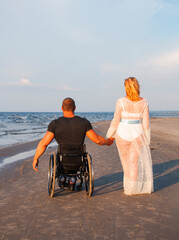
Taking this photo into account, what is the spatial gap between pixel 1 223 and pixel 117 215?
161 cm

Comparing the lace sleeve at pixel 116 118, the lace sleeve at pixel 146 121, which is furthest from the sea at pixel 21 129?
the lace sleeve at pixel 146 121

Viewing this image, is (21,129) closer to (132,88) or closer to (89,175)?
(89,175)

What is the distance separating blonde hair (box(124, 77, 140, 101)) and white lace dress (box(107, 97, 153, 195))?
0.28 ft

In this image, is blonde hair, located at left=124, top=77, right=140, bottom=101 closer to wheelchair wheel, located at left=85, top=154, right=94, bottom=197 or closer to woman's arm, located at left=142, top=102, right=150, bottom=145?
woman's arm, located at left=142, top=102, right=150, bottom=145

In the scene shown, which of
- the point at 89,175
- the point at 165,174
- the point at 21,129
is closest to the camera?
the point at 89,175

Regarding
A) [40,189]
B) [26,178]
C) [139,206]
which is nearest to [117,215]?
[139,206]

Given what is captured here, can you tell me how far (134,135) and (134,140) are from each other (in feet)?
0.29

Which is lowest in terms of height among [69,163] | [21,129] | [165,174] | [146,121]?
[21,129]

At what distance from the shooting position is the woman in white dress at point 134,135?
4117 mm

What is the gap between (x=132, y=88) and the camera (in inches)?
160

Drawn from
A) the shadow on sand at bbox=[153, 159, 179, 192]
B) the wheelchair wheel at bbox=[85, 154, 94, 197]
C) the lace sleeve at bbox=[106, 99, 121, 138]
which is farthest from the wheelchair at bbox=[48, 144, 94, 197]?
the shadow on sand at bbox=[153, 159, 179, 192]

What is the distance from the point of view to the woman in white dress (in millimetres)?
4117

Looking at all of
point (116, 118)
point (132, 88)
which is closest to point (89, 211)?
point (116, 118)

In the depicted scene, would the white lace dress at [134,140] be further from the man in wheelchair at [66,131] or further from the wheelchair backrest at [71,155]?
the wheelchair backrest at [71,155]
